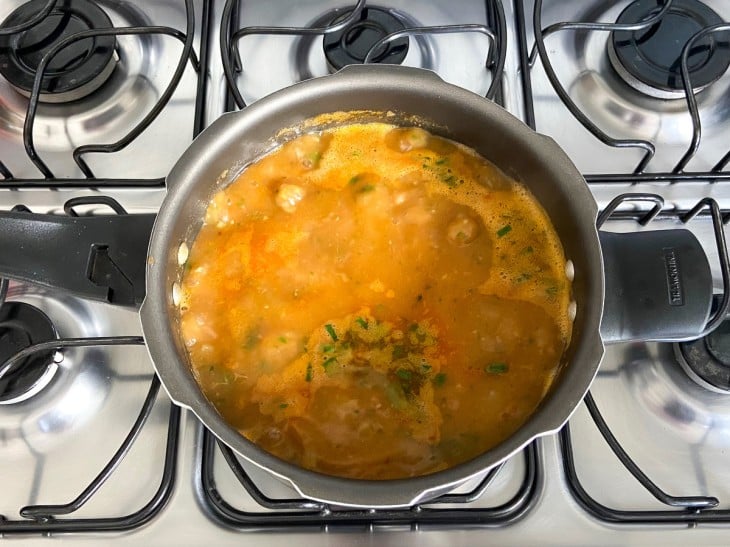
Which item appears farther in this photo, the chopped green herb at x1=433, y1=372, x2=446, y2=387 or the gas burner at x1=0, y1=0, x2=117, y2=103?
the gas burner at x1=0, y1=0, x2=117, y2=103

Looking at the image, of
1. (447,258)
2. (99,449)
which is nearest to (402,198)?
(447,258)

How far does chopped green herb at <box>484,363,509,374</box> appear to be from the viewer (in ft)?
2.41

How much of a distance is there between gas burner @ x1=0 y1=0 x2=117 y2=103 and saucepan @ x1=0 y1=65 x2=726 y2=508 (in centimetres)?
28

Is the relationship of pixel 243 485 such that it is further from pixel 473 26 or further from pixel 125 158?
pixel 473 26

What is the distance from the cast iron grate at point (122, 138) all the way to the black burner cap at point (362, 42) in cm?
18

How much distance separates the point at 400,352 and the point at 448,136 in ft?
0.92

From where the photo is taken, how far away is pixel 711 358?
791 mm

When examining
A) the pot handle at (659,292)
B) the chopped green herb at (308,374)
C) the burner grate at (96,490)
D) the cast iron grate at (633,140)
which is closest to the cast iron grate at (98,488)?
the burner grate at (96,490)

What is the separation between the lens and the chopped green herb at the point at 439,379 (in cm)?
74

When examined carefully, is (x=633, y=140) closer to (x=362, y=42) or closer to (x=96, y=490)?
(x=362, y=42)

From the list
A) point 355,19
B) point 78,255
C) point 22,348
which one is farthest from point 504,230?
point 22,348

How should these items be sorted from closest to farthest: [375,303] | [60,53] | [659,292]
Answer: [659,292] → [375,303] → [60,53]

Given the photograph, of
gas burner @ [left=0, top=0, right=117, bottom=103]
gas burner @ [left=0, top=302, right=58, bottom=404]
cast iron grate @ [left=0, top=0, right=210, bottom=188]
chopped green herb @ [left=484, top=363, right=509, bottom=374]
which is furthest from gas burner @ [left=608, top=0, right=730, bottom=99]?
gas burner @ [left=0, top=302, right=58, bottom=404]

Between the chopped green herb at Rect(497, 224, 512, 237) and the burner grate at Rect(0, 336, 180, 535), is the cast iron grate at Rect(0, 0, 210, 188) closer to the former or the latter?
the burner grate at Rect(0, 336, 180, 535)
